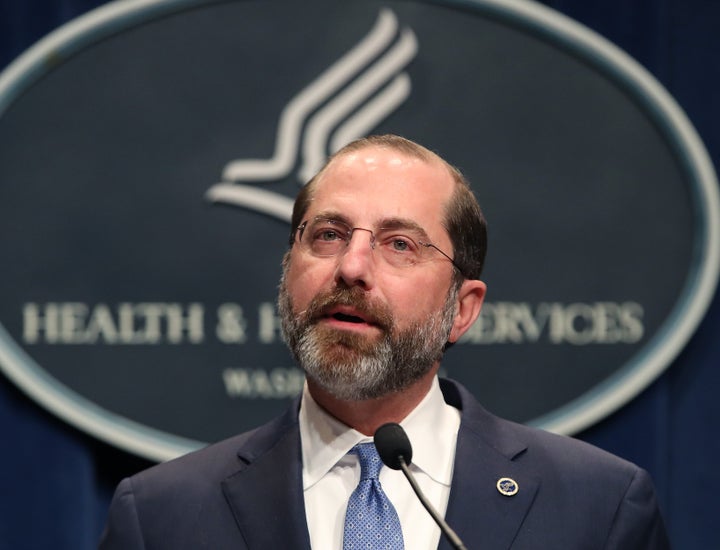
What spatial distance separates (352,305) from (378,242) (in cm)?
11

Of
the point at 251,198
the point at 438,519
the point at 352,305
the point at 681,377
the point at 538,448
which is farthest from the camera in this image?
the point at 681,377

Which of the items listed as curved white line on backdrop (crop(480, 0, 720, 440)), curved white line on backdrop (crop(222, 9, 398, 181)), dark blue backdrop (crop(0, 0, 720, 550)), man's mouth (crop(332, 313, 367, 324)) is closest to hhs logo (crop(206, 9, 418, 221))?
curved white line on backdrop (crop(222, 9, 398, 181))

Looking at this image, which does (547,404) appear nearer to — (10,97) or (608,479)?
(608,479)

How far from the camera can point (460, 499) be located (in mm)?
1519

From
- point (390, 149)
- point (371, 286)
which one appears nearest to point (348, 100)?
point (390, 149)

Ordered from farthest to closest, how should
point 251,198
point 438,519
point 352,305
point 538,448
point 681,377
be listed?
point 681,377, point 251,198, point 538,448, point 352,305, point 438,519

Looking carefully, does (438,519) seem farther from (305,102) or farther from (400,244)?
(305,102)

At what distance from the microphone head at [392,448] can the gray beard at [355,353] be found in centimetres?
18

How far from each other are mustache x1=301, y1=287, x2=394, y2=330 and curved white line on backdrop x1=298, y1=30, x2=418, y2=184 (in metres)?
0.79

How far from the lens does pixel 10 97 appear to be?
2186mm

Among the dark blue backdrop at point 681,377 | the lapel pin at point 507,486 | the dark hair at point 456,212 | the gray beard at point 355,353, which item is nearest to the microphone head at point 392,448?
the gray beard at point 355,353

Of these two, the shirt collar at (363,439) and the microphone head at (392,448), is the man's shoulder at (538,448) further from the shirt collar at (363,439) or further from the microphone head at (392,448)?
the microphone head at (392,448)

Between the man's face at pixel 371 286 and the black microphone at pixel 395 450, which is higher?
the man's face at pixel 371 286

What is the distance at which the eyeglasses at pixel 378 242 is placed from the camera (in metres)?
1.54
